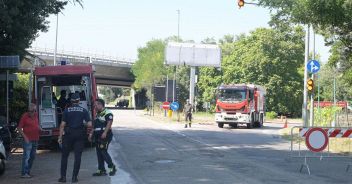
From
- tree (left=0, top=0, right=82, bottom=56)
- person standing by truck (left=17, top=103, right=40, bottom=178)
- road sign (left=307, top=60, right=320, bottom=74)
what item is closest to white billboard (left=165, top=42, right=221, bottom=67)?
road sign (left=307, top=60, right=320, bottom=74)

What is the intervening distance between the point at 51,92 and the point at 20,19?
2.84 meters

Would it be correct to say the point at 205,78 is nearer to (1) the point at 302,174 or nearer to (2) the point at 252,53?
(2) the point at 252,53

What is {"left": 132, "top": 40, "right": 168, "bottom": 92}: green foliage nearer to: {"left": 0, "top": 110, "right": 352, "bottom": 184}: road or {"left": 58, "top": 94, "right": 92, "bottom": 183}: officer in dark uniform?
{"left": 0, "top": 110, "right": 352, "bottom": 184}: road

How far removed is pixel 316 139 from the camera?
13.9 meters

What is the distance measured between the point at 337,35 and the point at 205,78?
176 feet

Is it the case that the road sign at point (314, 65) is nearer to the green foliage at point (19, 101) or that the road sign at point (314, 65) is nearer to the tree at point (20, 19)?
the tree at point (20, 19)

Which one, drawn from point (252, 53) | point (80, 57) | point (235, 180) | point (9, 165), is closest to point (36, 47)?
point (80, 57)

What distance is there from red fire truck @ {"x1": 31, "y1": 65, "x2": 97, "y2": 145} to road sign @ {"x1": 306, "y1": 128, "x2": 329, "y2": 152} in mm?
7744

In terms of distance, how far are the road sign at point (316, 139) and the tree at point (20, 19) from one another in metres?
9.58

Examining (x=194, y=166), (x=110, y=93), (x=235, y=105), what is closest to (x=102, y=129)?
(x=194, y=166)

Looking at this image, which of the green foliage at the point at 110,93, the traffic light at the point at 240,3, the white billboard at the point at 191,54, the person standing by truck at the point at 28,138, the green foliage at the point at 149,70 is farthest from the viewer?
the green foliage at the point at 110,93

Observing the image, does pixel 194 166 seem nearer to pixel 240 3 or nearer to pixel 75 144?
pixel 75 144

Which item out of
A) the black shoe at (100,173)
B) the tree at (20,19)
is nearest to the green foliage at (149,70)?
the tree at (20,19)

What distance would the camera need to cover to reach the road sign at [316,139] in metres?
13.9
